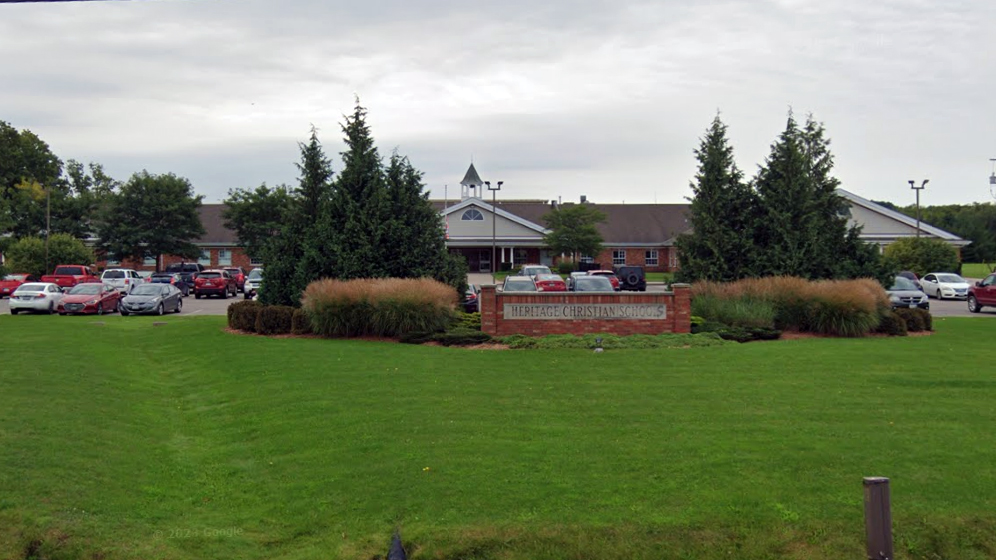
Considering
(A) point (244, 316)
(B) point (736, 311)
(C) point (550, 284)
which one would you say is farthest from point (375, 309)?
(C) point (550, 284)

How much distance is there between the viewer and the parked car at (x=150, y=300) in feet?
109

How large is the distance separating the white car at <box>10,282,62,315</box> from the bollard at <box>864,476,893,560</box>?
34.1m

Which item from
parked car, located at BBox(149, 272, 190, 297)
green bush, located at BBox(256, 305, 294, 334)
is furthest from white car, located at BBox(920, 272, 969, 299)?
parked car, located at BBox(149, 272, 190, 297)

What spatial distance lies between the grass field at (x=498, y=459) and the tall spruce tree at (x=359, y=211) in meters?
10.2

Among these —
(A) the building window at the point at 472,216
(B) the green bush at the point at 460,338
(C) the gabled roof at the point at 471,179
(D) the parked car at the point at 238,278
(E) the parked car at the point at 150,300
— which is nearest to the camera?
(B) the green bush at the point at 460,338

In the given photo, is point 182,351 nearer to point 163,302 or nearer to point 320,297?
point 320,297

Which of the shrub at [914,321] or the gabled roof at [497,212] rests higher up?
the gabled roof at [497,212]

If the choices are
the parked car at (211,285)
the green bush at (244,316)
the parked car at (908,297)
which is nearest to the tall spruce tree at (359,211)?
the green bush at (244,316)

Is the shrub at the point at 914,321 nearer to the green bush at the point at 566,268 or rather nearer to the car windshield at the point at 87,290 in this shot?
the car windshield at the point at 87,290

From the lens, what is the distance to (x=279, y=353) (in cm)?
1877

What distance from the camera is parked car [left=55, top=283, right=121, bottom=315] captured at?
33.7m

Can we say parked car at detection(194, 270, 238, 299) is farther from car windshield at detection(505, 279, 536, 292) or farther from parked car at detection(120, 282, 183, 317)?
car windshield at detection(505, 279, 536, 292)

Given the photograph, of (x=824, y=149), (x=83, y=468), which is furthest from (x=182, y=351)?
(x=824, y=149)

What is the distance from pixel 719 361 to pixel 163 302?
77.3 feet
